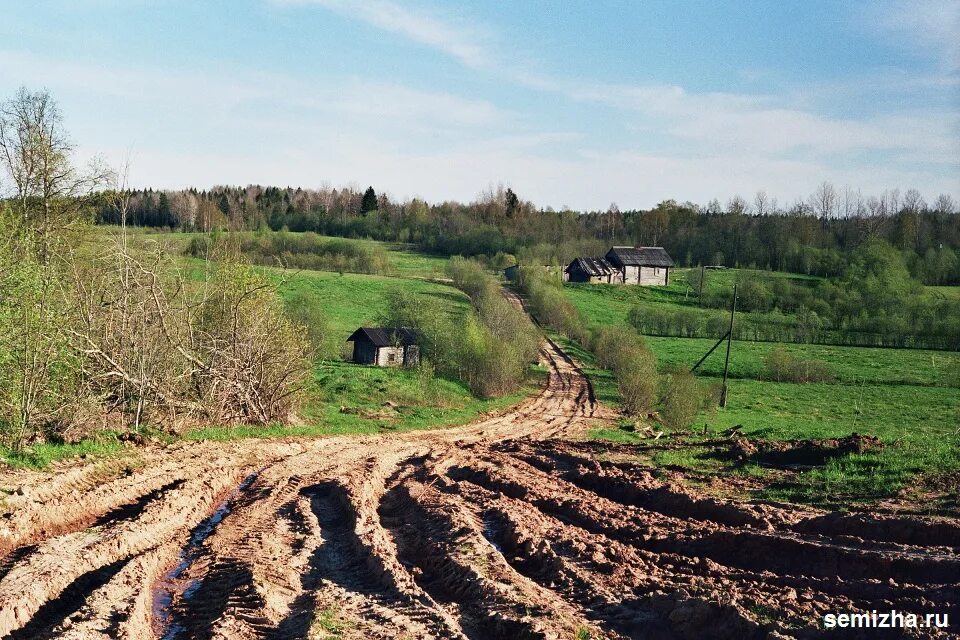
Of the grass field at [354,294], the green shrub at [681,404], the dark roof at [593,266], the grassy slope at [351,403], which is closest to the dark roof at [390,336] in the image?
the grassy slope at [351,403]

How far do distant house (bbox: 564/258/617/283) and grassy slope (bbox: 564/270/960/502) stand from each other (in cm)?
1209

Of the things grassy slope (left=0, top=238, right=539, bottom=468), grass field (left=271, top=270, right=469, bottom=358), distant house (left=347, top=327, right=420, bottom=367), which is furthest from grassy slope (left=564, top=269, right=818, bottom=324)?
distant house (left=347, top=327, right=420, bottom=367)

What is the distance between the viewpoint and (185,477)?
1873 centimetres

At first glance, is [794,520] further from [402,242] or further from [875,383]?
[402,242]

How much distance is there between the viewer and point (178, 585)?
11.6m

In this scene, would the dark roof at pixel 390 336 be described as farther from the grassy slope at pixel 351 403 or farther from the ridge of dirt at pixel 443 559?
the ridge of dirt at pixel 443 559

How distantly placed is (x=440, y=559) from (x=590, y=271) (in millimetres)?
95239

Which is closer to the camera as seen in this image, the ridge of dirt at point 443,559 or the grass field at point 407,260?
the ridge of dirt at point 443,559

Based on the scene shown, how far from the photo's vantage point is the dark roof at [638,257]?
107 metres

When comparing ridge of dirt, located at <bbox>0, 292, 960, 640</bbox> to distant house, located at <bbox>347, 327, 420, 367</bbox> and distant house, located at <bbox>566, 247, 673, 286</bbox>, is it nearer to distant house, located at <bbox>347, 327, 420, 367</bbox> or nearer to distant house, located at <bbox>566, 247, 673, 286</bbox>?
distant house, located at <bbox>347, 327, 420, 367</bbox>

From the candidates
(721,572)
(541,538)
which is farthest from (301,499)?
(721,572)

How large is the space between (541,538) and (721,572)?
325 cm

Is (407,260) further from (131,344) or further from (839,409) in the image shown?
(131,344)

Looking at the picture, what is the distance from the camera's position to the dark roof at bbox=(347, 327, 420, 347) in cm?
5419
